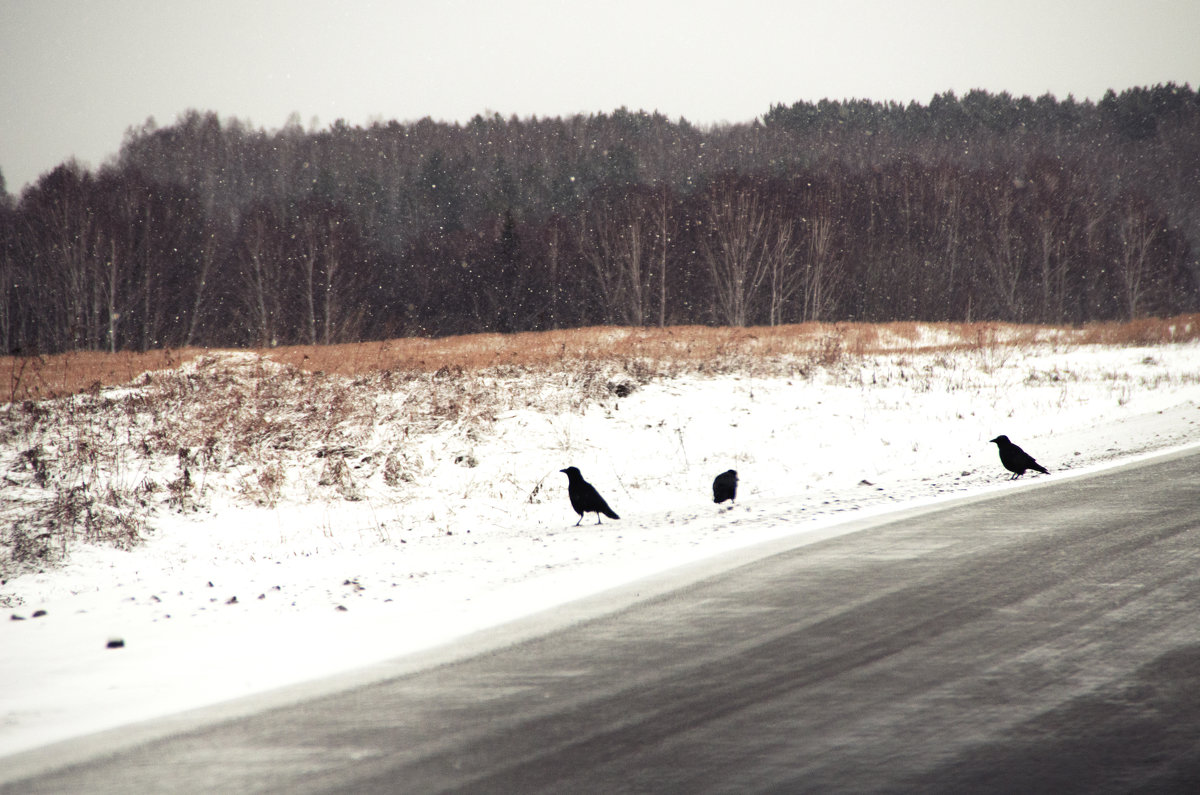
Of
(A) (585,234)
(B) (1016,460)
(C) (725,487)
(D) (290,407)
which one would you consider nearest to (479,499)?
(C) (725,487)

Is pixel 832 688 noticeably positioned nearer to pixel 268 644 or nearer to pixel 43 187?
pixel 268 644

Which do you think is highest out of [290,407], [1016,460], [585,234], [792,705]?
[585,234]

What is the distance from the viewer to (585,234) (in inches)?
2491

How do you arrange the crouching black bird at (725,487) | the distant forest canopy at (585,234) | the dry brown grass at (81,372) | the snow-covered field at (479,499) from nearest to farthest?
1. the snow-covered field at (479,499)
2. the crouching black bird at (725,487)
3. the dry brown grass at (81,372)
4. the distant forest canopy at (585,234)

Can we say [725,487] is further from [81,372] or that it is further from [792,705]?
[81,372]

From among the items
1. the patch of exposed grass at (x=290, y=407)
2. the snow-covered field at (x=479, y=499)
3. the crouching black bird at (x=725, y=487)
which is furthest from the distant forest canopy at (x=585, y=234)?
the crouching black bird at (x=725, y=487)

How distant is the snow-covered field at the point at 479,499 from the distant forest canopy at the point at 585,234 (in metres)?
22.0

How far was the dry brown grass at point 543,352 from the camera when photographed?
17812mm

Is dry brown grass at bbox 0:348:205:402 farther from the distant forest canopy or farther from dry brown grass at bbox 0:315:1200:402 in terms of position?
the distant forest canopy

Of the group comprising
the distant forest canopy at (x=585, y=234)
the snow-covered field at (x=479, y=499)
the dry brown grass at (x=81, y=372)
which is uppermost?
the distant forest canopy at (x=585, y=234)

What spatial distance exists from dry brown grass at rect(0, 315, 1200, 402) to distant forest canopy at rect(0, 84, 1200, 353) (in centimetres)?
1182

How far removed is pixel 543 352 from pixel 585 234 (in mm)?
43578

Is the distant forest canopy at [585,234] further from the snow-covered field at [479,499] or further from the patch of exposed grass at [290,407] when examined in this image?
the snow-covered field at [479,499]

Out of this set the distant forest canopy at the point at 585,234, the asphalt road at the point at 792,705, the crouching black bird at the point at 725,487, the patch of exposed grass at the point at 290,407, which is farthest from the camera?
the distant forest canopy at the point at 585,234
